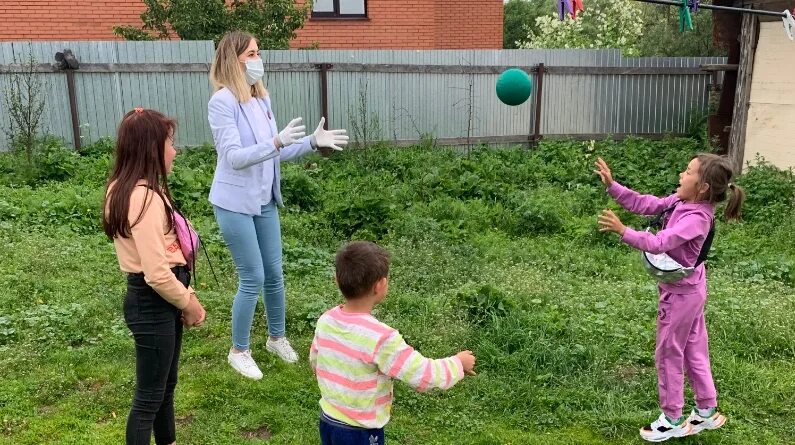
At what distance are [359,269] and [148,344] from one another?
3.40ft

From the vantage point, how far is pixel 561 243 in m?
7.59

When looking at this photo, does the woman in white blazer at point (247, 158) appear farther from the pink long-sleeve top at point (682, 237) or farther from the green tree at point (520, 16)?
the green tree at point (520, 16)

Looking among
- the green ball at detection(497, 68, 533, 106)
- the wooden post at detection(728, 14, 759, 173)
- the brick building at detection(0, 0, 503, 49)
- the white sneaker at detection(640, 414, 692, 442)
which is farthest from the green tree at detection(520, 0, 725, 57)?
the white sneaker at detection(640, 414, 692, 442)

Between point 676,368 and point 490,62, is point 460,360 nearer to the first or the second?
point 676,368

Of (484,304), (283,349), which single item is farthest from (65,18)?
(484,304)

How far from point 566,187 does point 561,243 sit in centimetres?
277

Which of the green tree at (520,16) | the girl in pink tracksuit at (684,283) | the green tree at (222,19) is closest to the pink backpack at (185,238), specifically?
the girl in pink tracksuit at (684,283)

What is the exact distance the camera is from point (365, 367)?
250 cm

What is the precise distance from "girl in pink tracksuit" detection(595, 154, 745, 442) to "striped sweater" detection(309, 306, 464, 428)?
1.38m

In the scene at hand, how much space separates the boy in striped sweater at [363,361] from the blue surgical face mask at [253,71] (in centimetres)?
183

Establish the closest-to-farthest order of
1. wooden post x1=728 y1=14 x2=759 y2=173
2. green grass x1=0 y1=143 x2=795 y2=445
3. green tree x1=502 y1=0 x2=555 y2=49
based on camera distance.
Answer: green grass x1=0 y1=143 x2=795 y2=445
wooden post x1=728 y1=14 x2=759 y2=173
green tree x1=502 y1=0 x2=555 y2=49

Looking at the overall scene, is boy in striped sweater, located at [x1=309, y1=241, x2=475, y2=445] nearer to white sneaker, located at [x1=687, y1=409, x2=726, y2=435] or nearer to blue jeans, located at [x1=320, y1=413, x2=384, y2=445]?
blue jeans, located at [x1=320, y1=413, x2=384, y2=445]

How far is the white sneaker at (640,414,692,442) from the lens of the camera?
11.7 ft

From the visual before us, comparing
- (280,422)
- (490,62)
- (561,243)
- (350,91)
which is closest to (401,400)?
(280,422)
